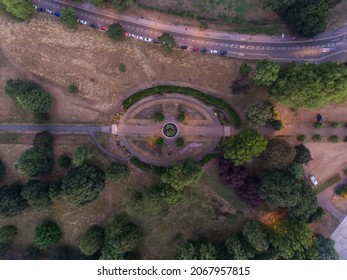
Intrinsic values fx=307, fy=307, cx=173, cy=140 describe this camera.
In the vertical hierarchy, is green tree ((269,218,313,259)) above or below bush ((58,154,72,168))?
below

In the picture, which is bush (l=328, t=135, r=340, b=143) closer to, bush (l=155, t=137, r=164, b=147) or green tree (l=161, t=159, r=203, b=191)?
green tree (l=161, t=159, r=203, b=191)

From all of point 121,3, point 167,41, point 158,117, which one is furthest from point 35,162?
point 121,3

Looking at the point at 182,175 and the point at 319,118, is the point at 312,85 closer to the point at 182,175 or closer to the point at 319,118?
the point at 319,118

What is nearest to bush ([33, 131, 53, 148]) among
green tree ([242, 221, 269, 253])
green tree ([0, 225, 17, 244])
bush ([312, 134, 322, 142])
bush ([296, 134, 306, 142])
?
green tree ([0, 225, 17, 244])

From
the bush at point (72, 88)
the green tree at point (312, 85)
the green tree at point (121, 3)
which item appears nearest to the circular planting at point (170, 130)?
the bush at point (72, 88)

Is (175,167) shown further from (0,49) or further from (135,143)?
(0,49)

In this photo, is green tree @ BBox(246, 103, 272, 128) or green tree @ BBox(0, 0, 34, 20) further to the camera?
green tree @ BBox(0, 0, 34, 20)
